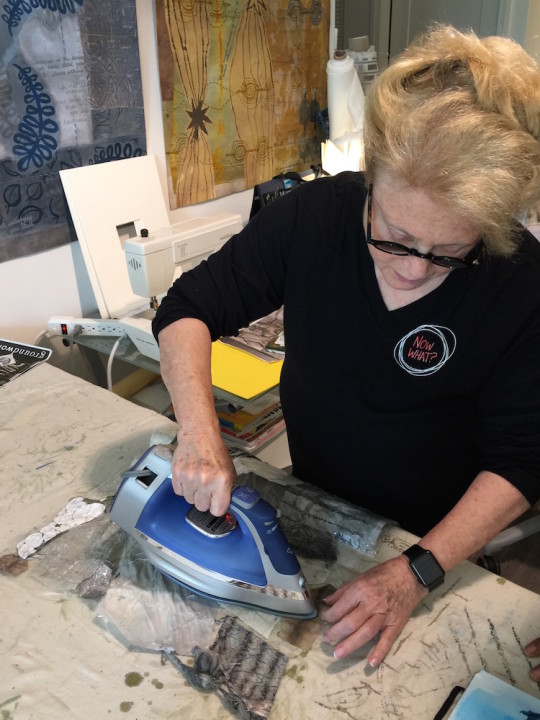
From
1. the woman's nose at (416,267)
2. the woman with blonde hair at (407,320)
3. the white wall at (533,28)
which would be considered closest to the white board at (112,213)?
the woman with blonde hair at (407,320)

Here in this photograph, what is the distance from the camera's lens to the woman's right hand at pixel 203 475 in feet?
2.71

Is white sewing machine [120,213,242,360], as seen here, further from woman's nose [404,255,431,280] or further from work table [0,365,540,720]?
woman's nose [404,255,431,280]

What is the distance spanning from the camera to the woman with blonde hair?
2.47 feet

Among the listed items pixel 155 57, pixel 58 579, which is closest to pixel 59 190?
pixel 155 57

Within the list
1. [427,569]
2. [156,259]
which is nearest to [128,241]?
[156,259]

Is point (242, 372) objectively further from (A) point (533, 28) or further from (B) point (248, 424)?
(A) point (533, 28)

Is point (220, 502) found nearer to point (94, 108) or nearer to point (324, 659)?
point (324, 659)

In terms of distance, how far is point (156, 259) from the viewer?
156cm

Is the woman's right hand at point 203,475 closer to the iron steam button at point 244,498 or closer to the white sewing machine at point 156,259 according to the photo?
the iron steam button at point 244,498

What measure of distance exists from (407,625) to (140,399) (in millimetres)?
1230

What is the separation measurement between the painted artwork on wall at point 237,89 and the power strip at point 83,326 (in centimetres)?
54

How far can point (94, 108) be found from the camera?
5.44 ft

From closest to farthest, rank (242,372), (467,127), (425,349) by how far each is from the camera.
→ (467,127)
(425,349)
(242,372)

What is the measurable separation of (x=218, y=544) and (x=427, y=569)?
0.29 meters
